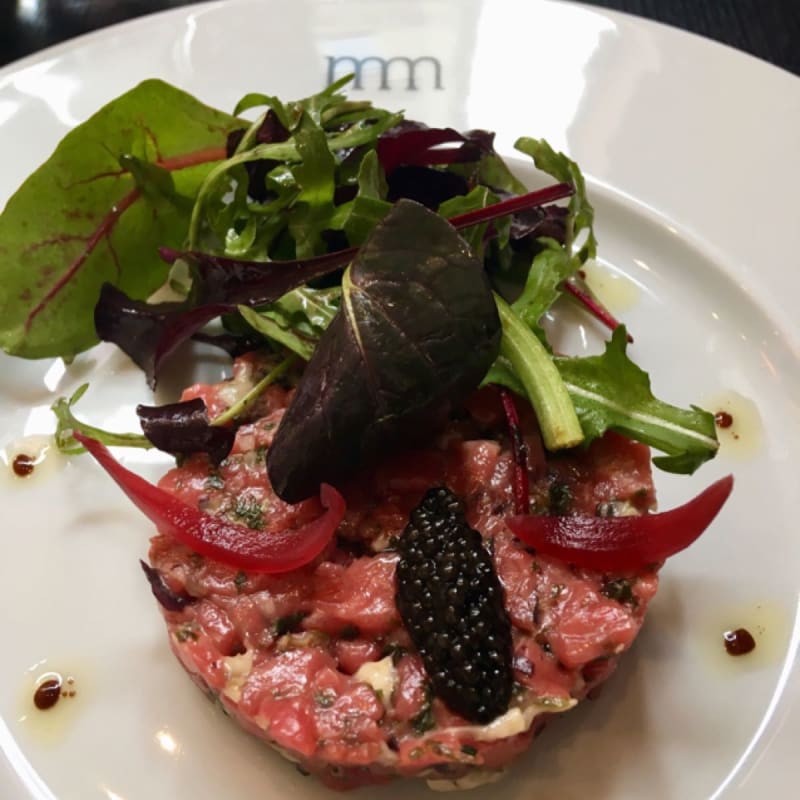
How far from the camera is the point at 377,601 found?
6.42 ft

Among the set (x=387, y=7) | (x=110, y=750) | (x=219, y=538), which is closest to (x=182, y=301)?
(x=219, y=538)

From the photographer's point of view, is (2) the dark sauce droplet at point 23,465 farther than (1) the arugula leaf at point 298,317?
Yes

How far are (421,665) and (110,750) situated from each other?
0.85 metres

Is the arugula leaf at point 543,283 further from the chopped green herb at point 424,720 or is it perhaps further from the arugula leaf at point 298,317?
the chopped green herb at point 424,720

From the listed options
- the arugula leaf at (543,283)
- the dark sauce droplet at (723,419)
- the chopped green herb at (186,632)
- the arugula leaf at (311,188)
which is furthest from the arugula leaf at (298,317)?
the dark sauce droplet at (723,419)

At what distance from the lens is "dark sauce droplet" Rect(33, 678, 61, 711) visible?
2.23 meters

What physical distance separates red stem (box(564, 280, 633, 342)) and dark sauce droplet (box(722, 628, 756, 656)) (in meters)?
1.06

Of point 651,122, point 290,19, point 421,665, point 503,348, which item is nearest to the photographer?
point 421,665

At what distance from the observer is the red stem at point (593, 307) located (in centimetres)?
296

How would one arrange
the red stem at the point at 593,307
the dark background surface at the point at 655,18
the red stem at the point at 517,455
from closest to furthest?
the red stem at the point at 517,455, the red stem at the point at 593,307, the dark background surface at the point at 655,18

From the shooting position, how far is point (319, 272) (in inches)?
101

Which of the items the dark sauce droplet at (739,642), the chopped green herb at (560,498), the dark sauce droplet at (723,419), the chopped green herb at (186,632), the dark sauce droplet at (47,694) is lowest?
the dark sauce droplet at (47,694)

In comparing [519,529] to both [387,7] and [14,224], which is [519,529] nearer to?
[14,224]

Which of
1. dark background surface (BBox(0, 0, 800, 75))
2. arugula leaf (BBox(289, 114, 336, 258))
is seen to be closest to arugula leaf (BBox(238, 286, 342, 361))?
arugula leaf (BBox(289, 114, 336, 258))
